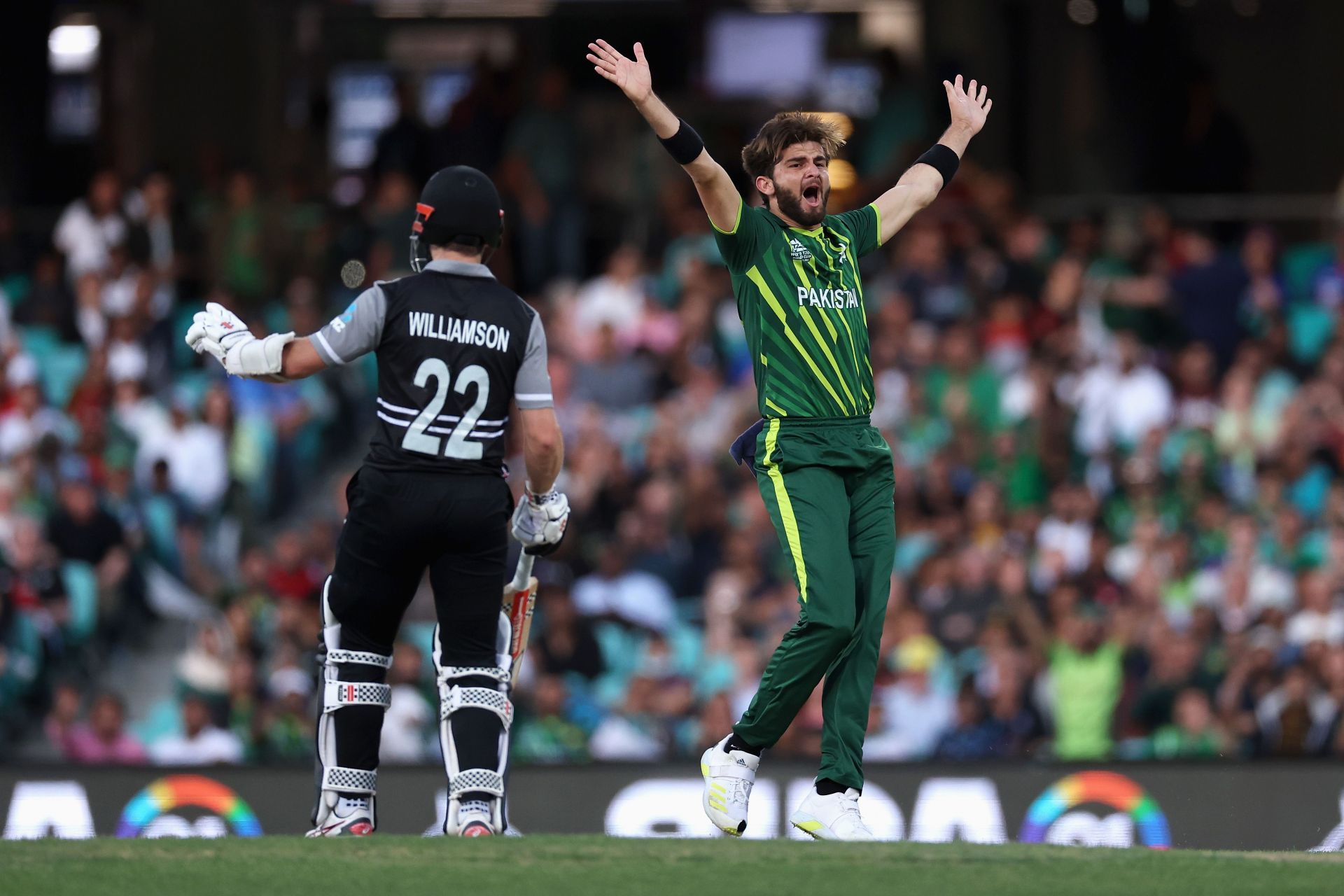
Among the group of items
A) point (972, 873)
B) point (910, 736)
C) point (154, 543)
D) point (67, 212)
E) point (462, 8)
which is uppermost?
point (462, 8)

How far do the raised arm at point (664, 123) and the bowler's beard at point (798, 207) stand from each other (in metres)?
0.20

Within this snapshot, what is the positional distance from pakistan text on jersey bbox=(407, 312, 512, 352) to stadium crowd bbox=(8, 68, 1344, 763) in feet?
14.0

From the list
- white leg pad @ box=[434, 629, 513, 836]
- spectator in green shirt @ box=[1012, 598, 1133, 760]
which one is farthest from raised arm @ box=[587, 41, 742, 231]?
spectator in green shirt @ box=[1012, 598, 1133, 760]

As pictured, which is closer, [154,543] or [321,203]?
[154,543]

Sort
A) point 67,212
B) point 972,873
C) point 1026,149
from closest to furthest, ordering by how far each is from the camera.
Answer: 1. point 972,873
2. point 67,212
3. point 1026,149

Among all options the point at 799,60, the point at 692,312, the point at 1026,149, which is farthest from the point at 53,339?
the point at 1026,149

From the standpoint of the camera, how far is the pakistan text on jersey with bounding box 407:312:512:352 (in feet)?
21.6

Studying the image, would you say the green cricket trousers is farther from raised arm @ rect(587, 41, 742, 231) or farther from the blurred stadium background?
the blurred stadium background

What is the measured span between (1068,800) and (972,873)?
Answer: 12.6 feet

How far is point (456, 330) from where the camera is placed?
6.60 meters

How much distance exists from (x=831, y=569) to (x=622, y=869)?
1212 mm

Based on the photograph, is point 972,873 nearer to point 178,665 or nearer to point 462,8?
point 178,665

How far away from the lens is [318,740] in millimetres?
6871

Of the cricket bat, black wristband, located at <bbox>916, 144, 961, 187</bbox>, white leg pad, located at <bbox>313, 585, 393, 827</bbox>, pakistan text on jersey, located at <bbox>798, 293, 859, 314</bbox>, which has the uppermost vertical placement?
black wristband, located at <bbox>916, 144, 961, 187</bbox>
